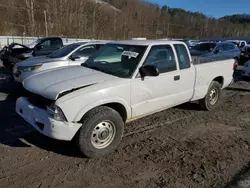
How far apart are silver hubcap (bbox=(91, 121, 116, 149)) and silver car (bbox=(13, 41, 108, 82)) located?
3.91 meters

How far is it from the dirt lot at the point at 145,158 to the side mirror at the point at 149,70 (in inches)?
46.5

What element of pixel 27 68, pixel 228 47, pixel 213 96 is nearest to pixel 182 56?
pixel 213 96

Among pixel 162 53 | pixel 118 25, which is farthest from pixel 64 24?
pixel 162 53

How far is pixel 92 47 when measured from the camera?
8.52 m

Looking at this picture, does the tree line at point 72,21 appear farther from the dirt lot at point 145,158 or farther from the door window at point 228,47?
the dirt lot at point 145,158

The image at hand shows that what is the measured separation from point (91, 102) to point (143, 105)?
1.10m

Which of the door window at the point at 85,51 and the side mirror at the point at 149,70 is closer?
the side mirror at the point at 149,70

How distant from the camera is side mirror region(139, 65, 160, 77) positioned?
4005 millimetres

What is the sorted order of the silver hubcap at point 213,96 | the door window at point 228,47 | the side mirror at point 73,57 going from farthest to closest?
the door window at point 228,47 < the side mirror at point 73,57 < the silver hubcap at point 213,96

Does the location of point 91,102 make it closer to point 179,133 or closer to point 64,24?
point 179,133

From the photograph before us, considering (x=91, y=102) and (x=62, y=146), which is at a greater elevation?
(x=91, y=102)

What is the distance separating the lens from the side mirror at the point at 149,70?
401 centimetres

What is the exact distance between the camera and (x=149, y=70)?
403cm

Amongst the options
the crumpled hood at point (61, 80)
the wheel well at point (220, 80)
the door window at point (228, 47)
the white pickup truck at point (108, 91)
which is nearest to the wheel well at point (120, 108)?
the white pickup truck at point (108, 91)
